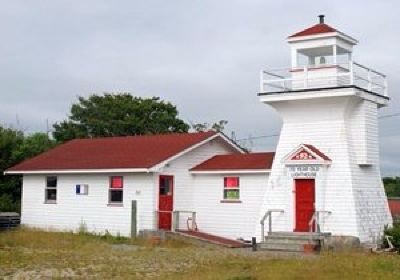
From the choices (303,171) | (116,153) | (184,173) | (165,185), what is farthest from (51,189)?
(303,171)

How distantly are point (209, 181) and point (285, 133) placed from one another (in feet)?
14.6

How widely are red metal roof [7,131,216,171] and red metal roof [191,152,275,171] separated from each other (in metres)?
1.10

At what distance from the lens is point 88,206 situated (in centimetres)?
3056

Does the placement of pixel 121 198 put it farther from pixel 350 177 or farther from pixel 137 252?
pixel 350 177

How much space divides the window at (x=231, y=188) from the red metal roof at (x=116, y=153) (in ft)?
7.95

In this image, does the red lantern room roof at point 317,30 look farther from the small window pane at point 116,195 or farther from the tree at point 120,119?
the tree at point 120,119

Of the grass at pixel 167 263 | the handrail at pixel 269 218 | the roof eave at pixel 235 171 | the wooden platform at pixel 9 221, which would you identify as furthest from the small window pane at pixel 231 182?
the wooden platform at pixel 9 221

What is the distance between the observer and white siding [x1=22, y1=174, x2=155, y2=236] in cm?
2883

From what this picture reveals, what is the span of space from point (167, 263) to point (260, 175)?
9428mm

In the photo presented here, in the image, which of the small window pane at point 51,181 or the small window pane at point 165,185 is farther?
the small window pane at point 51,181

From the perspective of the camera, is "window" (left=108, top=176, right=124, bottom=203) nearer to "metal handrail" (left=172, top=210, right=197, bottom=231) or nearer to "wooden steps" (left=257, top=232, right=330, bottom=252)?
"metal handrail" (left=172, top=210, right=197, bottom=231)

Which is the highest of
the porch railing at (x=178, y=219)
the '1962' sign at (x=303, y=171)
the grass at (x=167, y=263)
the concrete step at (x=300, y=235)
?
the '1962' sign at (x=303, y=171)

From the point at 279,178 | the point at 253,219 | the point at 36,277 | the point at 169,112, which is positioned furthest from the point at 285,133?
the point at 169,112

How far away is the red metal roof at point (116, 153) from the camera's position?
2966 centimetres
